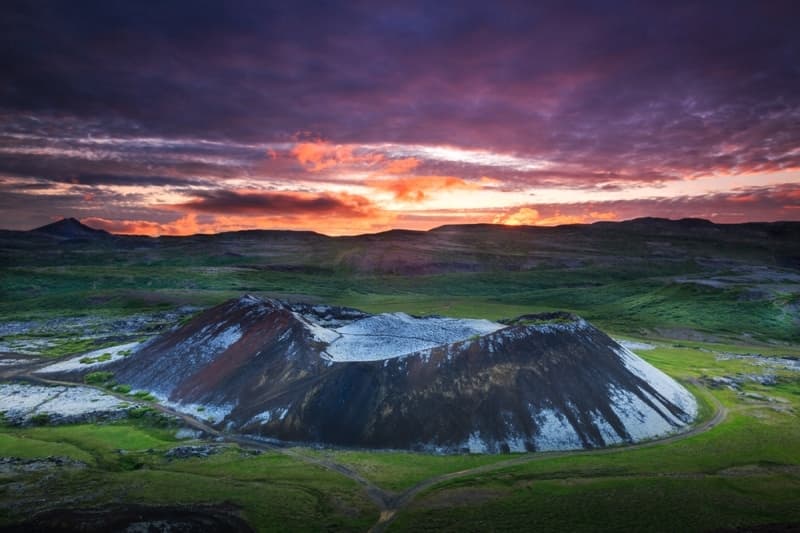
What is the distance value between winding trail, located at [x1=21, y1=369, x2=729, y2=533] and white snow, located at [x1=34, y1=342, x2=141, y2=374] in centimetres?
1726

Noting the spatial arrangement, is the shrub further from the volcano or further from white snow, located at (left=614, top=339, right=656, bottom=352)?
white snow, located at (left=614, top=339, right=656, bottom=352)

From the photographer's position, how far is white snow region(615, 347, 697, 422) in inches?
2358

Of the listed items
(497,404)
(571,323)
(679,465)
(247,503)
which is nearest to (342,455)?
(247,503)

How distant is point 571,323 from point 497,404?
57.5ft

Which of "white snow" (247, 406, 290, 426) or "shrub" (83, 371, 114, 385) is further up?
"white snow" (247, 406, 290, 426)

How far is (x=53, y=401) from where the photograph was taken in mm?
61969

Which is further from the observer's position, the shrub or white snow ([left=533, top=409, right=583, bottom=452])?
the shrub

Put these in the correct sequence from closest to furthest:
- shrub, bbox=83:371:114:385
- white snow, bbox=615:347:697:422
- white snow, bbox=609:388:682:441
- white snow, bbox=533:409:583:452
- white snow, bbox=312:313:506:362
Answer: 1. white snow, bbox=533:409:583:452
2. white snow, bbox=609:388:682:441
3. white snow, bbox=615:347:697:422
4. white snow, bbox=312:313:506:362
5. shrub, bbox=83:371:114:385

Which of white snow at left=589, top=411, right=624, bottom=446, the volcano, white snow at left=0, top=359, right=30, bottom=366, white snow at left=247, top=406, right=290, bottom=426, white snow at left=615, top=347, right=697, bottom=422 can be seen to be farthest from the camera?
white snow at left=0, top=359, right=30, bottom=366

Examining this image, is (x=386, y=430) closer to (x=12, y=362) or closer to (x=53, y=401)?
(x=53, y=401)

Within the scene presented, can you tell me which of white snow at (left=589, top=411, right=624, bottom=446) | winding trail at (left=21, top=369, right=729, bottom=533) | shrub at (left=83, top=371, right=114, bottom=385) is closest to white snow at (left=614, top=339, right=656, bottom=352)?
winding trail at (left=21, top=369, right=729, bottom=533)

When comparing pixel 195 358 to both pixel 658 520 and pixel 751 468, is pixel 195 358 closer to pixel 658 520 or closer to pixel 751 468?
pixel 658 520

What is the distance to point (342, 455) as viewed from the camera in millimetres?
46906

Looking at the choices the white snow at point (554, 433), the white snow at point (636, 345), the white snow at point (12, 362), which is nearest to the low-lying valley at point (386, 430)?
the white snow at point (554, 433)
